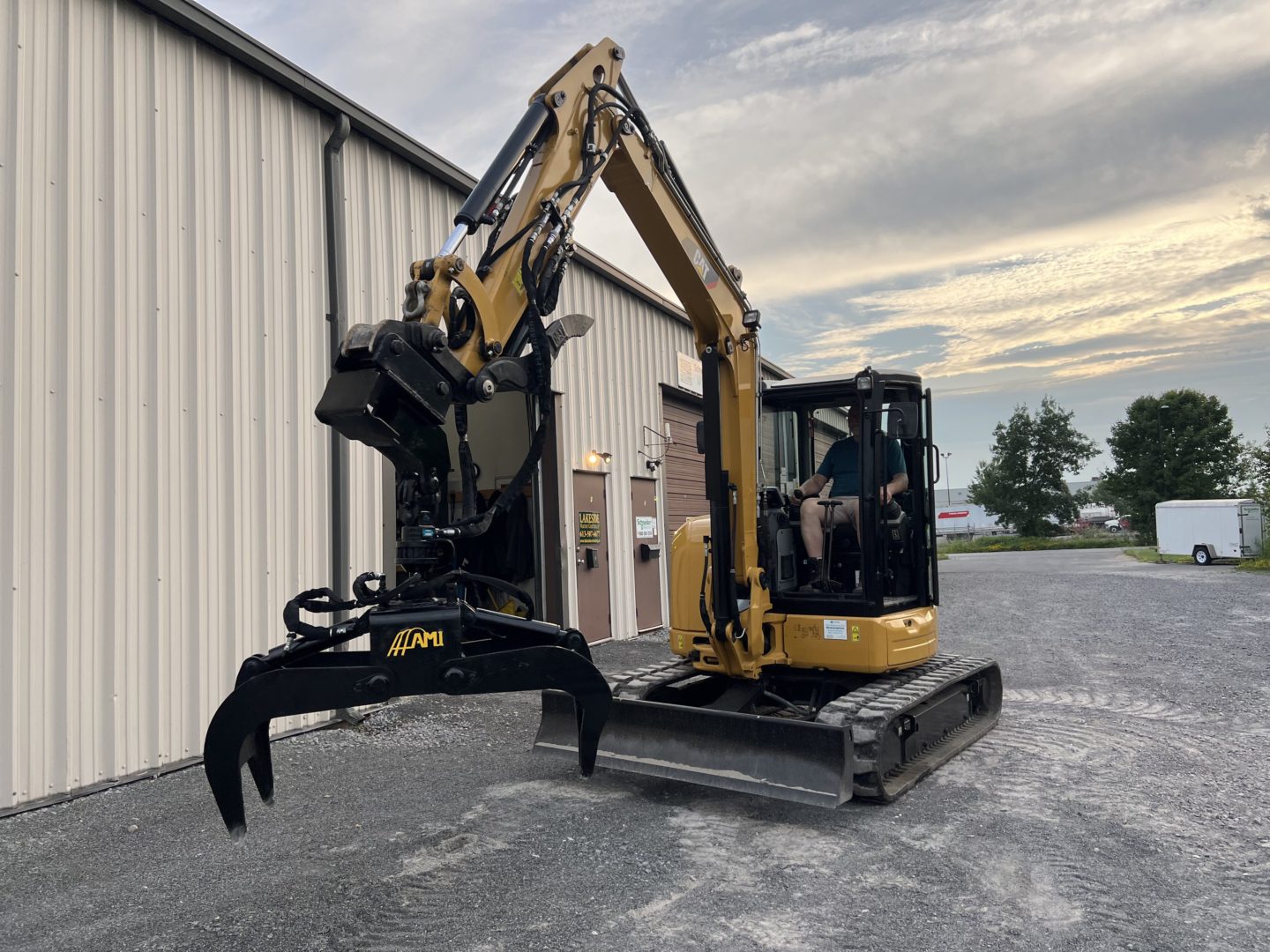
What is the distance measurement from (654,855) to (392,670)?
196cm

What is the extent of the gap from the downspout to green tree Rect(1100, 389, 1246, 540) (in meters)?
52.1

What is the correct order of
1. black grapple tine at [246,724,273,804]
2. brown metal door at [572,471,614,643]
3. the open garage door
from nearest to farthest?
black grapple tine at [246,724,273,804] < brown metal door at [572,471,614,643] < the open garage door

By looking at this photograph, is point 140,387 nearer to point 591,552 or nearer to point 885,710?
point 885,710

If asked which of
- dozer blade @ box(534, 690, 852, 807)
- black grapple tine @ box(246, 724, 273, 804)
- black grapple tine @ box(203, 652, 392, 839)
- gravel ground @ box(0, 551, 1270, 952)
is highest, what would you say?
black grapple tine @ box(203, 652, 392, 839)

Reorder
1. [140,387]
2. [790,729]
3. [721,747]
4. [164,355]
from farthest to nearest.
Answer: [164,355]
[140,387]
[721,747]
[790,729]

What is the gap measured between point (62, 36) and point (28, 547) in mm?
3329

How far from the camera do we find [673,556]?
644 cm

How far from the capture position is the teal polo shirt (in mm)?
6008

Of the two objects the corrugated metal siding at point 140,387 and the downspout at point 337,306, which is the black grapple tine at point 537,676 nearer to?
the corrugated metal siding at point 140,387

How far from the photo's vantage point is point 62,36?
18.9ft

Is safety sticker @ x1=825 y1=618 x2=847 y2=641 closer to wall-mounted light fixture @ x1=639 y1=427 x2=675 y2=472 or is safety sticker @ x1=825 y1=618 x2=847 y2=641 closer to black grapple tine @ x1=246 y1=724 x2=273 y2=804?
black grapple tine @ x1=246 y1=724 x2=273 y2=804

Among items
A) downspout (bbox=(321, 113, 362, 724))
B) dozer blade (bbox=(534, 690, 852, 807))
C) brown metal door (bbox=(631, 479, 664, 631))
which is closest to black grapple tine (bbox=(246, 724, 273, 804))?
dozer blade (bbox=(534, 690, 852, 807))

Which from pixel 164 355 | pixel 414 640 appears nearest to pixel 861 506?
pixel 414 640

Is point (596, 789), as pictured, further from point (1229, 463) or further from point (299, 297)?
point (1229, 463)
